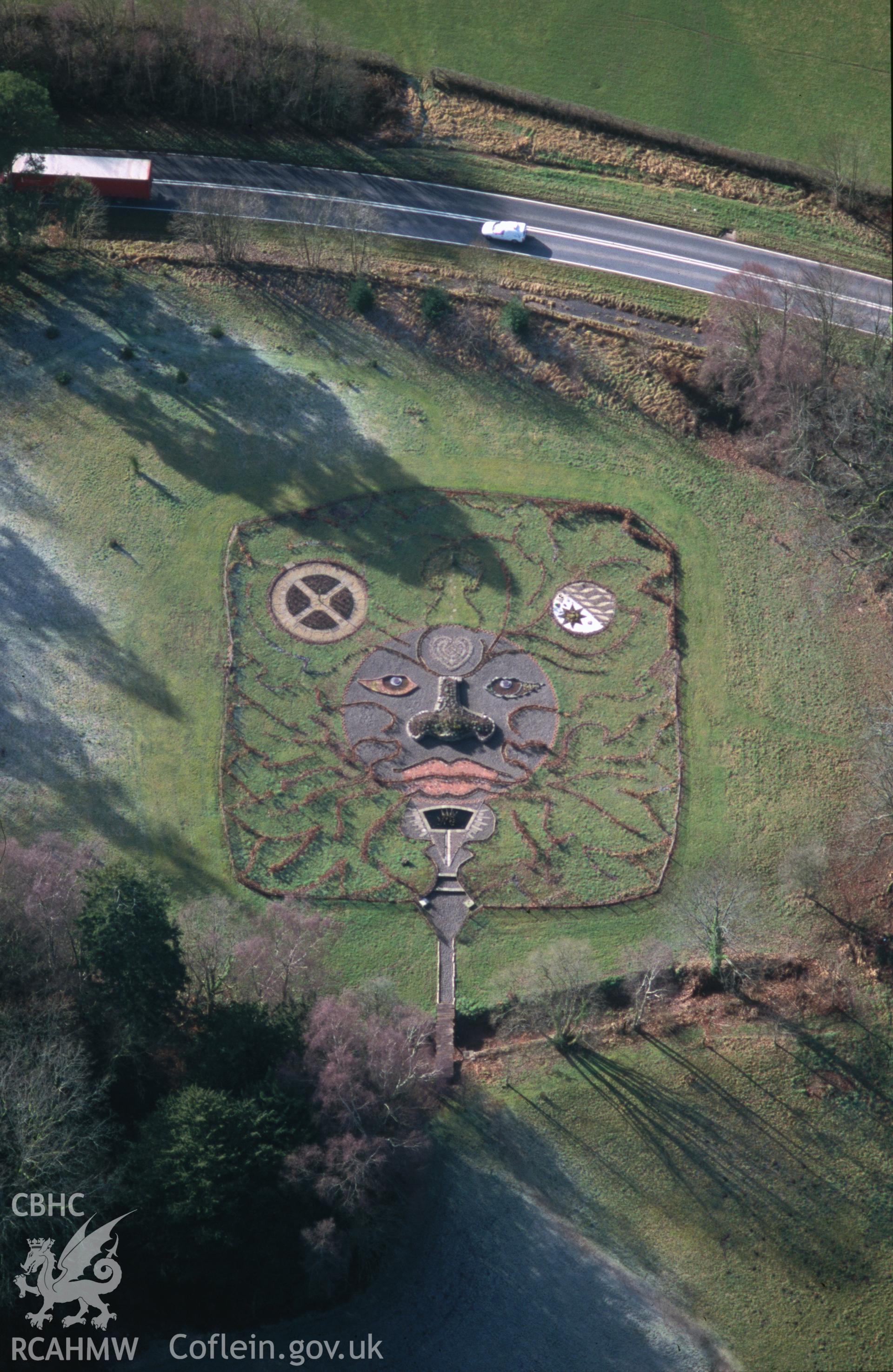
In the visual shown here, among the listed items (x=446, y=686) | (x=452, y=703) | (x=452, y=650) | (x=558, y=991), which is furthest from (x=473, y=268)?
(x=558, y=991)

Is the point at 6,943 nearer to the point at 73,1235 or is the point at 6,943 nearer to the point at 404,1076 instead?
the point at 73,1235

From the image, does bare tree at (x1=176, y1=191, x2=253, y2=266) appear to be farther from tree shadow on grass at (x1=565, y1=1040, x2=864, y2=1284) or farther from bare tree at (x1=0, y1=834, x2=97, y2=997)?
tree shadow on grass at (x1=565, y1=1040, x2=864, y2=1284)

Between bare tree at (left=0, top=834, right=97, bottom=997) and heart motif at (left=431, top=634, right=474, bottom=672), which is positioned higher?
heart motif at (left=431, top=634, right=474, bottom=672)

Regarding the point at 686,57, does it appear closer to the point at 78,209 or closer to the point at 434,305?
the point at 434,305

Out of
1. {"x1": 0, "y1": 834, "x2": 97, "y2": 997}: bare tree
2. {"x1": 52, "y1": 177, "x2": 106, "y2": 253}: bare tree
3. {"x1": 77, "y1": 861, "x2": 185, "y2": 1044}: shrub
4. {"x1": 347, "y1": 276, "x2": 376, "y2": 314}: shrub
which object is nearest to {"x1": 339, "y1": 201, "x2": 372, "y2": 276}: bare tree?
{"x1": 347, "y1": 276, "x2": 376, "y2": 314}: shrub

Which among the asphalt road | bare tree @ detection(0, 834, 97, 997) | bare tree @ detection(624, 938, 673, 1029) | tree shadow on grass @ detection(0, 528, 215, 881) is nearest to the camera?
bare tree @ detection(0, 834, 97, 997)

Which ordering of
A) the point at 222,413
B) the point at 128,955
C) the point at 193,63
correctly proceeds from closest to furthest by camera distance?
1. the point at 128,955
2. the point at 222,413
3. the point at 193,63

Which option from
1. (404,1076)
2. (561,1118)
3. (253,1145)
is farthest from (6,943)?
(561,1118)

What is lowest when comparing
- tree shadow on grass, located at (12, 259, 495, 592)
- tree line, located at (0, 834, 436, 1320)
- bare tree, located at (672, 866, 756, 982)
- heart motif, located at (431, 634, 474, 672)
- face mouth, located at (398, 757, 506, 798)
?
tree line, located at (0, 834, 436, 1320)
